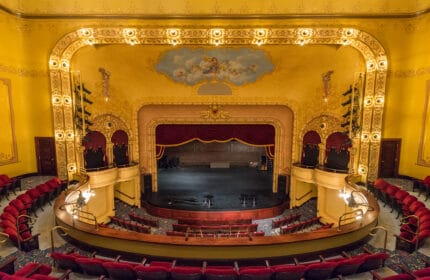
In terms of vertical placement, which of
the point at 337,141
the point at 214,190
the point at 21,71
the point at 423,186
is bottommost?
the point at 214,190

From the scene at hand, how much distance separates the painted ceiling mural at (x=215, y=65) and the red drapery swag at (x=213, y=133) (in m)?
2.35

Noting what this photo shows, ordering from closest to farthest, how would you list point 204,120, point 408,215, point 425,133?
1. point 408,215
2. point 425,133
3. point 204,120

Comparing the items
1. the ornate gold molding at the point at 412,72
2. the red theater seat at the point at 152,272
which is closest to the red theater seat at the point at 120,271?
the red theater seat at the point at 152,272

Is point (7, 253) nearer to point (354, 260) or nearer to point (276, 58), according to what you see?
point (354, 260)

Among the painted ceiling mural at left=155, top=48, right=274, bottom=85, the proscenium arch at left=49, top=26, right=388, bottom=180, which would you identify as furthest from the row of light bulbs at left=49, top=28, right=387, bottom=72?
the painted ceiling mural at left=155, top=48, right=274, bottom=85

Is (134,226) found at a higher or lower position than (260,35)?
lower

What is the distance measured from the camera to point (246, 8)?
348 inches

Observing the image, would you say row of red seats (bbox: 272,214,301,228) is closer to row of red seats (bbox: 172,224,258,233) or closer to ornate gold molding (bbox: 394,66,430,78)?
row of red seats (bbox: 172,224,258,233)

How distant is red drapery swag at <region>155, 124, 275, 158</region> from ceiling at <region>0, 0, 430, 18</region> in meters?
5.56

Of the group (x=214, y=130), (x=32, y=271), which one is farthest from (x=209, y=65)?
(x=32, y=271)

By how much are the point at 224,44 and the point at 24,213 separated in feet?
26.6

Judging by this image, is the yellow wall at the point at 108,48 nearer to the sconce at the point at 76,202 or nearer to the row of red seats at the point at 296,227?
the sconce at the point at 76,202

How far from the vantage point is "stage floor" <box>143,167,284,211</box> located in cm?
1179

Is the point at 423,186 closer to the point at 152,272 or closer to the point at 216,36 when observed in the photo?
the point at 216,36
